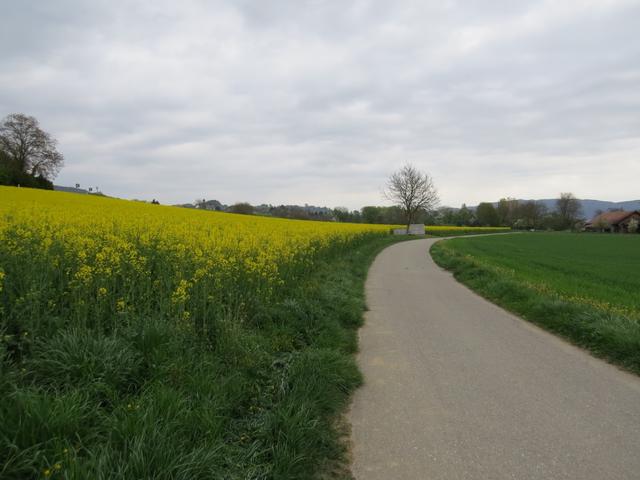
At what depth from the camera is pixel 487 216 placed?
367 ft

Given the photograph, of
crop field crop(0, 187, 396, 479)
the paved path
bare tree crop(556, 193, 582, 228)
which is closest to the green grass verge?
crop field crop(0, 187, 396, 479)

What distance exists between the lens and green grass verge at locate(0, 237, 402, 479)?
6.86ft

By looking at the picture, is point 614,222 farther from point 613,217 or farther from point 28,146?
point 28,146

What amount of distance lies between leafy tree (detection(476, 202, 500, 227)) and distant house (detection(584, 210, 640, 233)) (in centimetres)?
2645

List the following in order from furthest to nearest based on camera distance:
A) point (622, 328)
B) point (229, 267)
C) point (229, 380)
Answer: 1. point (229, 267)
2. point (622, 328)
3. point (229, 380)

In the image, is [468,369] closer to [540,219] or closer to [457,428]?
[457,428]

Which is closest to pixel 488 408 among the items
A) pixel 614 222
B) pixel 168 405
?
pixel 168 405

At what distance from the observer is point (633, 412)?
3400mm

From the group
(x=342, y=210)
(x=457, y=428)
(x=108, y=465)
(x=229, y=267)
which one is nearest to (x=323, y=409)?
(x=457, y=428)

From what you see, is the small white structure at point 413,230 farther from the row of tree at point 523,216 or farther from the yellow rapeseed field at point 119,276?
the row of tree at point 523,216

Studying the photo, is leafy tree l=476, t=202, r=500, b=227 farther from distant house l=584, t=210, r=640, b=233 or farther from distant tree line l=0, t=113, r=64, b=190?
distant tree line l=0, t=113, r=64, b=190

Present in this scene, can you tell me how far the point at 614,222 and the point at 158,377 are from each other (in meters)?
128

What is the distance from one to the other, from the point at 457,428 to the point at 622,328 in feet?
12.7

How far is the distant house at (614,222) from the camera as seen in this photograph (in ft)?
315
